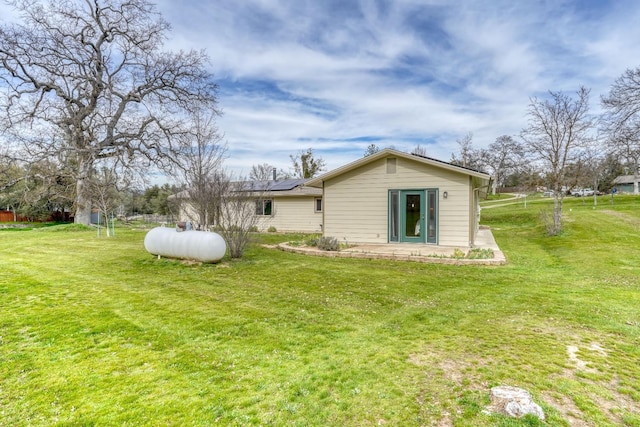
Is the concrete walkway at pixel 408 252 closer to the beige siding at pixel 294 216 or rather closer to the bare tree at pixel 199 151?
Answer: the bare tree at pixel 199 151

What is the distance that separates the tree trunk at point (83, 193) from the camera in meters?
19.3

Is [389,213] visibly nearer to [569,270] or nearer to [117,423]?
[569,270]

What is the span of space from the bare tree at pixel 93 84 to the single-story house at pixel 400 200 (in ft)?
42.1

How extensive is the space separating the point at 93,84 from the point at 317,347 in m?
23.2

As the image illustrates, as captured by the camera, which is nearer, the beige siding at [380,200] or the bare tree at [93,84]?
the beige siding at [380,200]

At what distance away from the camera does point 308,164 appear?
3772cm

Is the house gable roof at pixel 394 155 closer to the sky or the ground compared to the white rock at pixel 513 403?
closer to the sky

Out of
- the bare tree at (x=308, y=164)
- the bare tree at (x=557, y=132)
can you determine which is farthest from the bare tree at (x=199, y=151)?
the bare tree at (x=308, y=164)

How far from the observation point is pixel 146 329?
4195 mm

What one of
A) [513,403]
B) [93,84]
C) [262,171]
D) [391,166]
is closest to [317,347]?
[513,403]

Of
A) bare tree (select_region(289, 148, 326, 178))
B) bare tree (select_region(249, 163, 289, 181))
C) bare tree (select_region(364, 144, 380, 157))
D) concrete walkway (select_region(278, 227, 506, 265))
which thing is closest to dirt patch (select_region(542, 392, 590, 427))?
concrete walkway (select_region(278, 227, 506, 265))

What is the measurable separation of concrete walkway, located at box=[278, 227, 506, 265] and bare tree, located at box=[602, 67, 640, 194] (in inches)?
288

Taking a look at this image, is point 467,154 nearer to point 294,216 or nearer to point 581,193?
point 581,193

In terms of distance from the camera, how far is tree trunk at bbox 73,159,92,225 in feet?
63.3
